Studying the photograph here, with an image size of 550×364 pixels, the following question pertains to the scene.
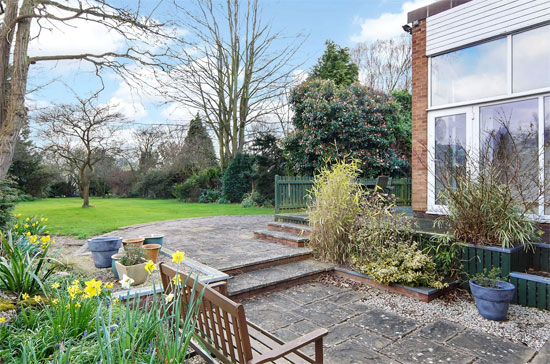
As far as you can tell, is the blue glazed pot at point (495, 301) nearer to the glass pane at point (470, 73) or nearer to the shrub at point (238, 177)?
the glass pane at point (470, 73)

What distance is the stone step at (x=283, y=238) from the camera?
552cm

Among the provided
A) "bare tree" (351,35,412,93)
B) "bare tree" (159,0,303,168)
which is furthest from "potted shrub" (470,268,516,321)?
"bare tree" (351,35,412,93)

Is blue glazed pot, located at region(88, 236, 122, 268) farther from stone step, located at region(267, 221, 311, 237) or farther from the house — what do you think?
the house

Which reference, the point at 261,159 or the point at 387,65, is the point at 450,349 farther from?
the point at 387,65

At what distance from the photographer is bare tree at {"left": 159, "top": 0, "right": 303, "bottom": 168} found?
55.7 ft

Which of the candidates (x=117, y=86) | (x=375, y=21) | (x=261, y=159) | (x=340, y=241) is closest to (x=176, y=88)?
(x=261, y=159)

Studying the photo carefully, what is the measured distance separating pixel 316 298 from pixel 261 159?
11954 mm

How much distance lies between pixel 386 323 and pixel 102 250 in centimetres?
347

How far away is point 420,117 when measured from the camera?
614 centimetres

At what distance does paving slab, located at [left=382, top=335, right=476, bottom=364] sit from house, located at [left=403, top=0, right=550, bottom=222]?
304cm

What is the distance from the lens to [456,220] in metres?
4.25

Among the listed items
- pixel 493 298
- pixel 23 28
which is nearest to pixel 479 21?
pixel 493 298

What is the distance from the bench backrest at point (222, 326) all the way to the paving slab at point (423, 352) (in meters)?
1.42

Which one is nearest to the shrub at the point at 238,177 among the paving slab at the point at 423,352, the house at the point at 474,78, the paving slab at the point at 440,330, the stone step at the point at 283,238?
the stone step at the point at 283,238
